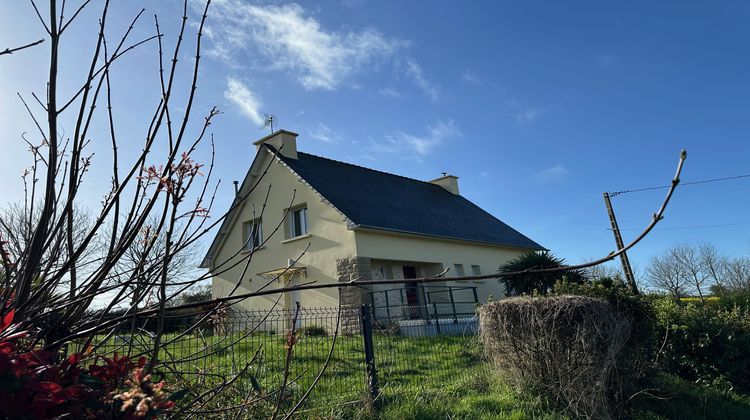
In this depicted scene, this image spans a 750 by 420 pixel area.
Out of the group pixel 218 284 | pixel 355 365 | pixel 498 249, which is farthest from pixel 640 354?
pixel 218 284

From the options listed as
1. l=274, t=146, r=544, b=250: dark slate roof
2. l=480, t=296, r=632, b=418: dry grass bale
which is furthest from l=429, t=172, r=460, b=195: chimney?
l=480, t=296, r=632, b=418: dry grass bale

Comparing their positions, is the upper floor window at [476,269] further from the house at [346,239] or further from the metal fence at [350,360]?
the metal fence at [350,360]

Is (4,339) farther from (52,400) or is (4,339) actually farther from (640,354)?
(640,354)

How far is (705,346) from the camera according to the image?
311 inches

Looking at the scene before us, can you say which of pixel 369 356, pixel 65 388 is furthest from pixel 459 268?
pixel 65 388

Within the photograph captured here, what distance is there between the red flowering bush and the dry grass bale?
5.89 meters

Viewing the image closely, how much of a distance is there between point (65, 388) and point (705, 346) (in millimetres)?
9368

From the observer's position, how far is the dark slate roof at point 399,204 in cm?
1691

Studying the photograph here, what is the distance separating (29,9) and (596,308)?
6.83m

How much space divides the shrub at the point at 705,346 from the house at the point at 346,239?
20.2ft

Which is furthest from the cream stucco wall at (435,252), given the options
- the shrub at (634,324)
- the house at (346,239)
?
the shrub at (634,324)

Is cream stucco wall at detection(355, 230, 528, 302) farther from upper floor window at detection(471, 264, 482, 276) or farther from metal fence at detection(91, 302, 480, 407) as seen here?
metal fence at detection(91, 302, 480, 407)

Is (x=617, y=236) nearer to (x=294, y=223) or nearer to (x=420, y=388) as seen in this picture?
(x=294, y=223)

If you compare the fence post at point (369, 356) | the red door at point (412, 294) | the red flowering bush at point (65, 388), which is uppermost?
the red door at point (412, 294)
